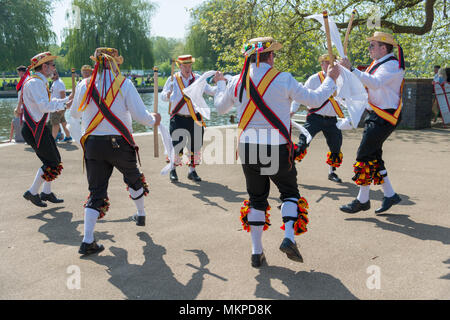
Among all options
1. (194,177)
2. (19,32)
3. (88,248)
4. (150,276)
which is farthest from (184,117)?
(19,32)

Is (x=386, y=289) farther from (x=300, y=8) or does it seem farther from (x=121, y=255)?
(x=300, y=8)

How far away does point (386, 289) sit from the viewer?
354 cm

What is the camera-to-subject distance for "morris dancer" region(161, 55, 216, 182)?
740 cm

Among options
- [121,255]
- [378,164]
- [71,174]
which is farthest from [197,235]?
[71,174]

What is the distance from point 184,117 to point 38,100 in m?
2.64

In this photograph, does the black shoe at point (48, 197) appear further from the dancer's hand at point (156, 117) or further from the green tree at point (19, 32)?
the green tree at point (19, 32)

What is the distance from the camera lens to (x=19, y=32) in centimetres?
3262

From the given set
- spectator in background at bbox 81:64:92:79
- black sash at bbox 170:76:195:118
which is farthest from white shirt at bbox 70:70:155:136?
black sash at bbox 170:76:195:118

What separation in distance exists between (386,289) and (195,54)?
42730 mm

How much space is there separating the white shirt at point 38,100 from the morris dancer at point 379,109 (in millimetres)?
3484

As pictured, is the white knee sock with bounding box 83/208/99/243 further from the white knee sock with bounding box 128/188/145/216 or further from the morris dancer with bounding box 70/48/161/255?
the white knee sock with bounding box 128/188/145/216

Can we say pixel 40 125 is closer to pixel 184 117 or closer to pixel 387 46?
pixel 184 117

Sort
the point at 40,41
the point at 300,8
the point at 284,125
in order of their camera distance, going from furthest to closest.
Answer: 1. the point at 40,41
2. the point at 300,8
3. the point at 284,125

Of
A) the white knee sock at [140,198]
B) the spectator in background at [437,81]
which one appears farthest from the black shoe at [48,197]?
the spectator in background at [437,81]
